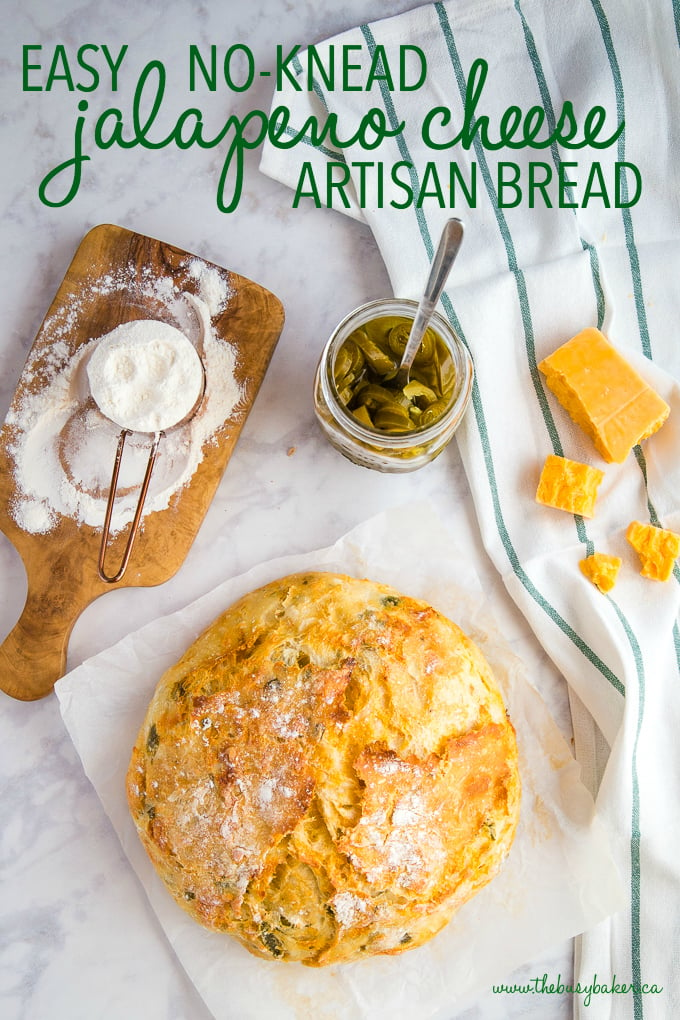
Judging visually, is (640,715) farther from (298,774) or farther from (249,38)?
(249,38)

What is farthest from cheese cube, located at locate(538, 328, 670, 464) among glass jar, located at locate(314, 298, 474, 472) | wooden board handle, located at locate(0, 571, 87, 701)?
wooden board handle, located at locate(0, 571, 87, 701)

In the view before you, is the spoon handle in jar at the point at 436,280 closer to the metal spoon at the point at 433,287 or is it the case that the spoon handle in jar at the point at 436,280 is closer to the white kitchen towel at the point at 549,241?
the metal spoon at the point at 433,287

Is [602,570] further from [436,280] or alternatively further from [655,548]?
[436,280]

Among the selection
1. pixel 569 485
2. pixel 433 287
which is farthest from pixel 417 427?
pixel 569 485

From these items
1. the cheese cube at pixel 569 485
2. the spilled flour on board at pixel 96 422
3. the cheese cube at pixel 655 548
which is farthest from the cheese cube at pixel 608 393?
the spilled flour on board at pixel 96 422

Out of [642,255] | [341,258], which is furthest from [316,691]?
[642,255]

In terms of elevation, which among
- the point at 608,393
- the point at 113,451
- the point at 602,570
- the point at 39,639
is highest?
the point at 608,393
